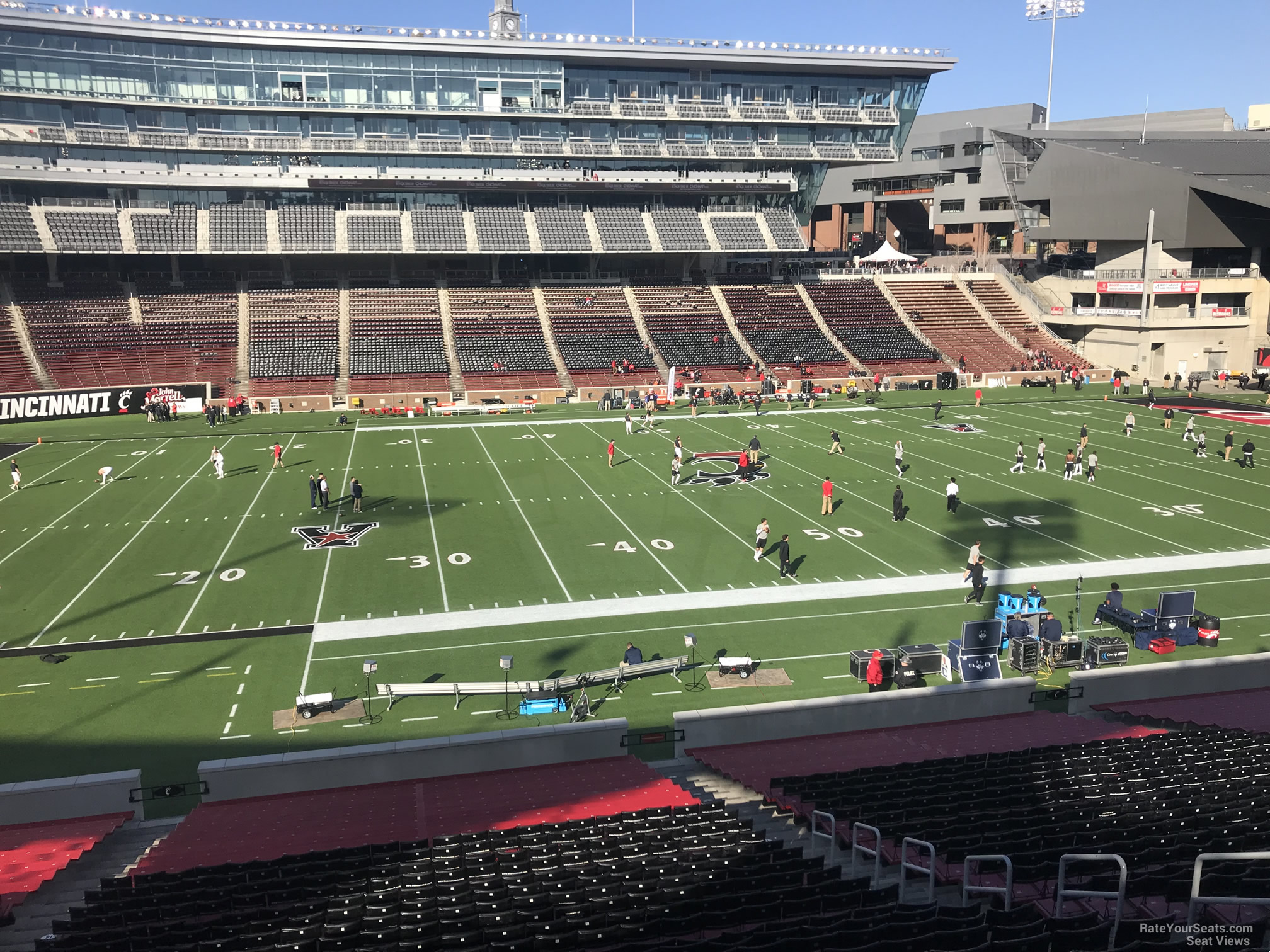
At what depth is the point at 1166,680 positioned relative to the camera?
1583 cm

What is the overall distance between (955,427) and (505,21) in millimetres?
45711

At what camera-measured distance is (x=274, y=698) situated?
16172 millimetres

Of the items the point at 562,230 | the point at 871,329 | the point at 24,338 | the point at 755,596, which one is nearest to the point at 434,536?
the point at 755,596

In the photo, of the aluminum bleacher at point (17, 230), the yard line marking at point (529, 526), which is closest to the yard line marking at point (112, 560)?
the yard line marking at point (529, 526)

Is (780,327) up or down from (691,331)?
up

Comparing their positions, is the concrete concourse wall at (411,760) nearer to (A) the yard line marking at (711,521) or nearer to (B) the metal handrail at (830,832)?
(B) the metal handrail at (830,832)

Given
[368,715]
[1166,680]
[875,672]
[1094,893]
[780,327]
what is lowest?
[368,715]

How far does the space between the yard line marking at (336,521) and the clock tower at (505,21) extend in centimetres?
3723

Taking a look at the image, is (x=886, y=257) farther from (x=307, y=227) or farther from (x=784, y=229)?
(x=307, y=227)

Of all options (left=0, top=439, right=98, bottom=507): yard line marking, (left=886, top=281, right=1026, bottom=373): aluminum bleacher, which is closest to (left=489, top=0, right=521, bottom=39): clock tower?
(left=886, top=281, right=1026, bottom=373): aluminum bleacher

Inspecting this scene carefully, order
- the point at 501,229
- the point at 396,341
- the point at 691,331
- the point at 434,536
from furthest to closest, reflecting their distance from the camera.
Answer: the point at 501,229 < the point at 691,331 < the point at 396,341 < the point at 434,536

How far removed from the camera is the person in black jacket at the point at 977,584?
2036 centimetres

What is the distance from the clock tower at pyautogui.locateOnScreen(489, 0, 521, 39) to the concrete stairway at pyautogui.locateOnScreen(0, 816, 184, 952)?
214 feet

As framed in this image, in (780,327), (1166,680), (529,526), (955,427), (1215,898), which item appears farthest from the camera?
(780,327)
